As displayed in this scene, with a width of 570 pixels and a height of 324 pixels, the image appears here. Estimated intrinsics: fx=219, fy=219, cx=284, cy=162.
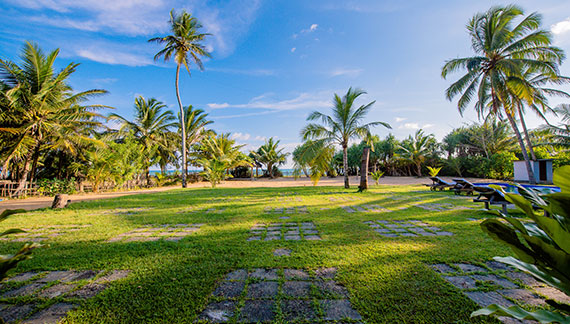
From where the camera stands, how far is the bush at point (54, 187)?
428 inches

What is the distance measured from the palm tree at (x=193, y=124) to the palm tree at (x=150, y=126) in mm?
1340

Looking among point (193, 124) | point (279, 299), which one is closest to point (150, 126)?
point (193, 124)

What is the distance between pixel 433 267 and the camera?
98.1 inches

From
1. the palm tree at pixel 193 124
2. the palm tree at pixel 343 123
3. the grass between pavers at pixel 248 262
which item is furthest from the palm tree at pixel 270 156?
the grass between pavers at pixel 248 262

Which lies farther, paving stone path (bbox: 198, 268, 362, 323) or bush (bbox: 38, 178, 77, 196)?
bush (bbox: 38, 178, 77, 196)

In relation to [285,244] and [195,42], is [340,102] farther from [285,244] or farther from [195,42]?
[195,42]

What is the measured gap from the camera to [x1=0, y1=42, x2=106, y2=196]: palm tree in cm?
941

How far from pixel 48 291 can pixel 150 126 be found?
19873mm

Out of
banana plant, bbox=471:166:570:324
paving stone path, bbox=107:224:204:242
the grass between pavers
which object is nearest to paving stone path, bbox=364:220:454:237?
the grass between pavers

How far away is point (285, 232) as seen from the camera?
3.92 meters

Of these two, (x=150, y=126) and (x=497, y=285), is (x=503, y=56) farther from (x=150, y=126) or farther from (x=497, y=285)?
(x=150, y=126)

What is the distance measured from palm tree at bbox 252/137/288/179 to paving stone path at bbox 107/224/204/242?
22589 millimetres

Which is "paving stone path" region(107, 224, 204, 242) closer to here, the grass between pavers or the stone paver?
the grass between pavers

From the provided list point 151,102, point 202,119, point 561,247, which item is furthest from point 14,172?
point 561,247
